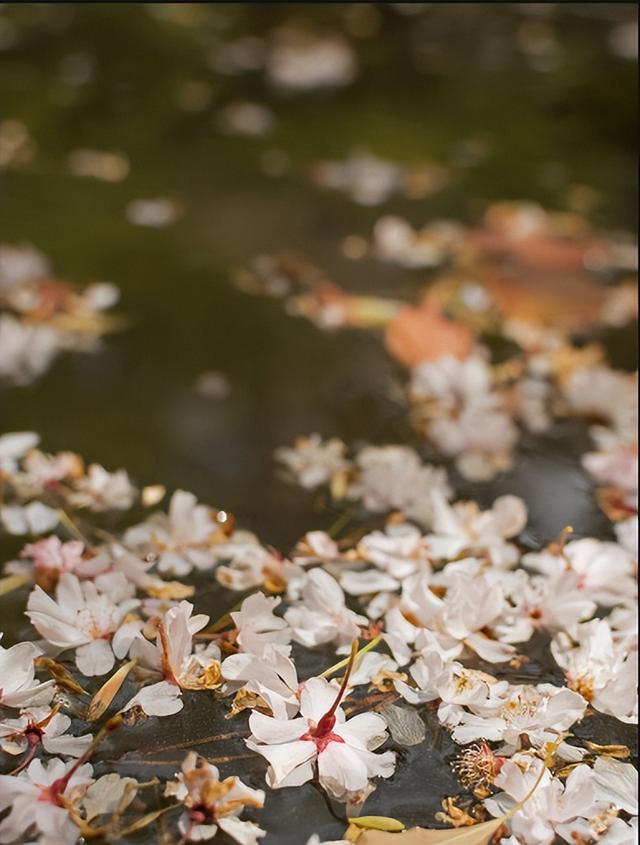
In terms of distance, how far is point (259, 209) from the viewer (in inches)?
45.5

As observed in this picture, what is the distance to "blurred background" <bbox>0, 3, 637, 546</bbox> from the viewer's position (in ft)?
2.78

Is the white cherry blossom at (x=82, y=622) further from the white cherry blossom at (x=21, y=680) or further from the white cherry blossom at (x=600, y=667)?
the white cherry blossom at (x=600, y=667)

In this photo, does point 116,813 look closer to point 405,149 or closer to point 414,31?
point 405,149

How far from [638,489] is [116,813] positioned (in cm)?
48

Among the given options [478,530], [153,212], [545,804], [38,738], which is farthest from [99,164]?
[545,804]

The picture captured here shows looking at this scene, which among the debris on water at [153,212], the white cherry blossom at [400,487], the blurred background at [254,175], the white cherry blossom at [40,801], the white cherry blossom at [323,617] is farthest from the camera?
the debris on water at [153,212]

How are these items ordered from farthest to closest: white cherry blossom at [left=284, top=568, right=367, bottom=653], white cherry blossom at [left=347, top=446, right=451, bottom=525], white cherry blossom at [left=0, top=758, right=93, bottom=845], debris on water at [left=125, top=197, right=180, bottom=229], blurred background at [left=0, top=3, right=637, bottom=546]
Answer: debris on water at [left=125, top=197, right=180, bottom=229] < blurred background at [left=0, top=3, right=637, bottom=546] < white cherry blossom at [left=347, top=446, right=451, bottom=525] < white cherry blossom at [left=284, top=568, right=367, bottom=653] < white cherry blossom at [left=0, top=758, right=93, bottom=845]

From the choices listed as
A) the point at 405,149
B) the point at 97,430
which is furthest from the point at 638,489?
the point at 405,149

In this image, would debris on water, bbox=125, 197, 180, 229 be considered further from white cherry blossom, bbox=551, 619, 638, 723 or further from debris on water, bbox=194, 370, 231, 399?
white cherry blossom, bbox=551, 619, 638, 723

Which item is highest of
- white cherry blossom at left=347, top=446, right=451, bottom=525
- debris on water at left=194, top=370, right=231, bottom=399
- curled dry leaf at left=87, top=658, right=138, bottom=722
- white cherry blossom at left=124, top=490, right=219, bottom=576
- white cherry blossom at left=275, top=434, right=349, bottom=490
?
curled dry leaf at left=87, top=658, right=138, bottom=722

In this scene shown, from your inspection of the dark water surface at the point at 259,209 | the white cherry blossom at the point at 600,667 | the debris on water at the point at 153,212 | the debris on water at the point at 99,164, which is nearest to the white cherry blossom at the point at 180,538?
the dark water surface at the point at 259,209

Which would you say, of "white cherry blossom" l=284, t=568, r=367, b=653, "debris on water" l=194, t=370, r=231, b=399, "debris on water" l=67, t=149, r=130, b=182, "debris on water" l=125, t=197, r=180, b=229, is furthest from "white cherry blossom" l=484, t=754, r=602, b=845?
"debris on water" l=67, t=149, r=130, b=182

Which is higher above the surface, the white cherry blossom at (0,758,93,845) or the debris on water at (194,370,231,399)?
the white cherry blossom at (0,758,93,845)

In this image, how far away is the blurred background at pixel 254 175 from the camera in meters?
0.85
